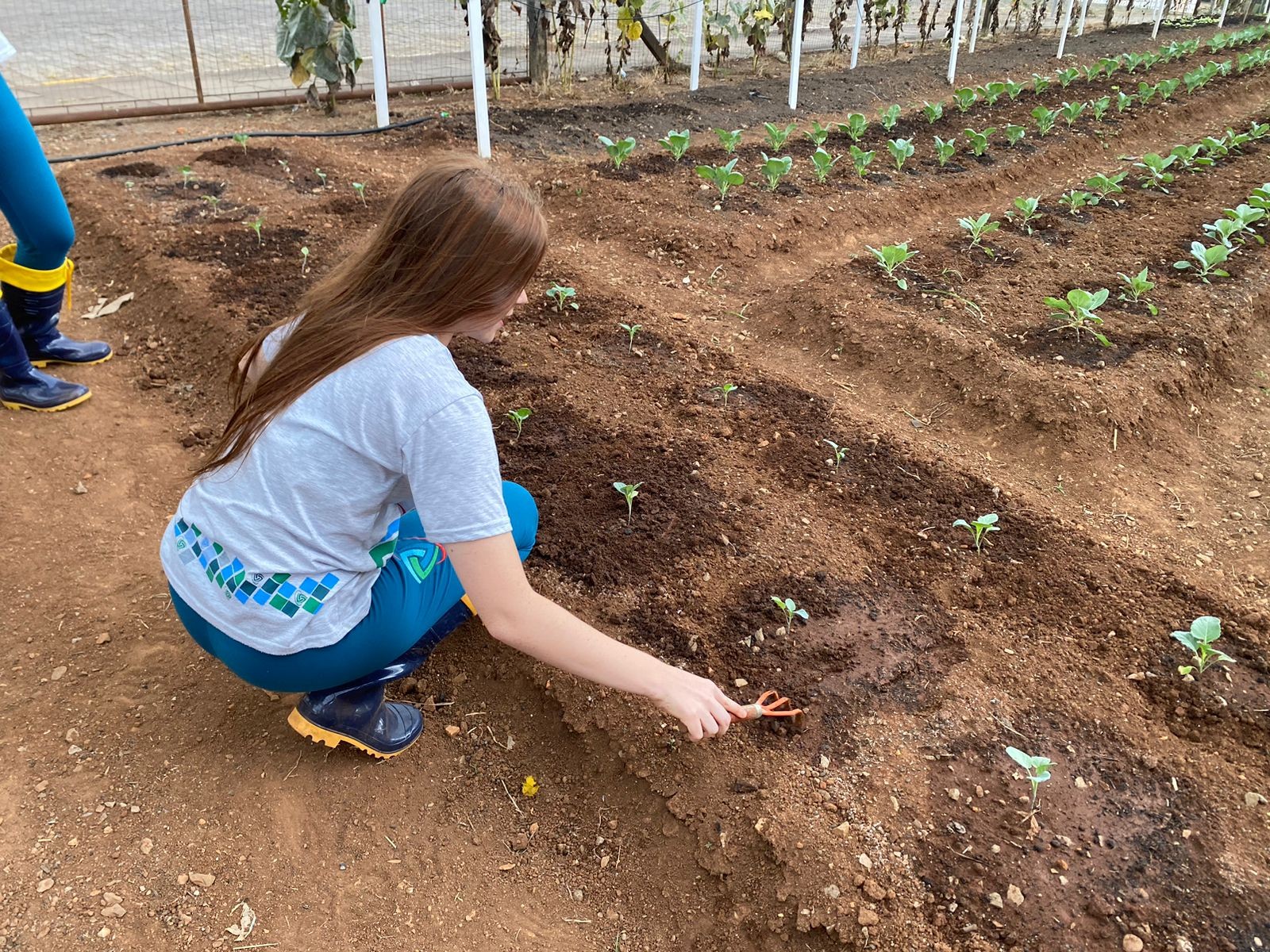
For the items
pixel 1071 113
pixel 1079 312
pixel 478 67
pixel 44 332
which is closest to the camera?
pixel 44 332

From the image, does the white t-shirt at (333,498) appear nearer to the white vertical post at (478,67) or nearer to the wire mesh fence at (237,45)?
the white vertical post at (478,67)

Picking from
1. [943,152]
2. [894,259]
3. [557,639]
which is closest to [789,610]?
[557,639]

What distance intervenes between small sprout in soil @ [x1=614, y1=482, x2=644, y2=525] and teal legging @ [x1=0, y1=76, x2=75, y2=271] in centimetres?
215

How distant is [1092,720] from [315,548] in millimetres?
1871

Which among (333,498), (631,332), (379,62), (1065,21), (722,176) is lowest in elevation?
(631,332)

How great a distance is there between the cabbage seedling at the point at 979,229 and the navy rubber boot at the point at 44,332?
13.8ft

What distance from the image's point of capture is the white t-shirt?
1562 millimetres

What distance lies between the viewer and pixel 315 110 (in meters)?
7.80

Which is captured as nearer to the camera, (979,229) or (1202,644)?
(1202,644)

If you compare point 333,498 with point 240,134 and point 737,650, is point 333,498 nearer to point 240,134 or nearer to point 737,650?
point 737,650

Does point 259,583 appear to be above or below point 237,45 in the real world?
below

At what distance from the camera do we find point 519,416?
3172mm

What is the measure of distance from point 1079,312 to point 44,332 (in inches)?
172

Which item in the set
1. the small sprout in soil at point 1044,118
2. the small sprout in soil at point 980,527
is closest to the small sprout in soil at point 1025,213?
the small sprout in soil at point 1044,118
